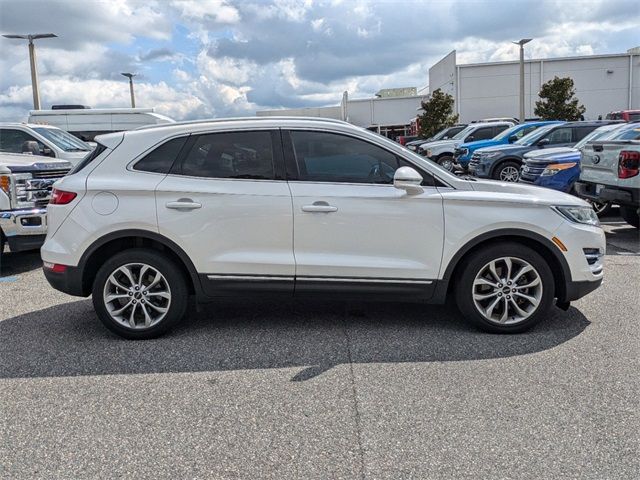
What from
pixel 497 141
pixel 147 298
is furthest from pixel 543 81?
pixel 147 298

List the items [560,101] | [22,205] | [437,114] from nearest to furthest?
[22,205] < [560,101] < [437,114]

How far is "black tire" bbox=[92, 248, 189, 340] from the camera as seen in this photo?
4578mm

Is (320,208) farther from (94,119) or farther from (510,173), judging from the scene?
(94,119)

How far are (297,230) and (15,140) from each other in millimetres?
8804

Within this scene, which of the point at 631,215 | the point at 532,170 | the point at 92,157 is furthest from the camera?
the point at 532,170

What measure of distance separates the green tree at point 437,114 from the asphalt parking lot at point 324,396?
31852mm

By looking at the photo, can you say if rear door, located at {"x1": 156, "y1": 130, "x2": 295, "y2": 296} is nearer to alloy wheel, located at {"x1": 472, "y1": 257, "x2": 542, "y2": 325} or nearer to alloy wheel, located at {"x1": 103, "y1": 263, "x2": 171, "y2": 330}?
alloy wheel, located at {"x1": 103, "y1": 263, "x2": 171, "y2": 330}

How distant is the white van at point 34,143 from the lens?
10922 millimetres

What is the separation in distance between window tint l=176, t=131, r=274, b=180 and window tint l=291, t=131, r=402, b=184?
26 centimetres

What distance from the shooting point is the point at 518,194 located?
470 centimetres

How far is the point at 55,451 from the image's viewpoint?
3.04 meters

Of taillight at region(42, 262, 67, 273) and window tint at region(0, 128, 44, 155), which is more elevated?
window tint at region(0, 128, 44, 155)

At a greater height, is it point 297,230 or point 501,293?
point 297,230

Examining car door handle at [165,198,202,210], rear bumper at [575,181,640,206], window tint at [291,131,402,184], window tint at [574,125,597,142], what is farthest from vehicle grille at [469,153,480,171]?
car door handle at [165,198,202,210]
